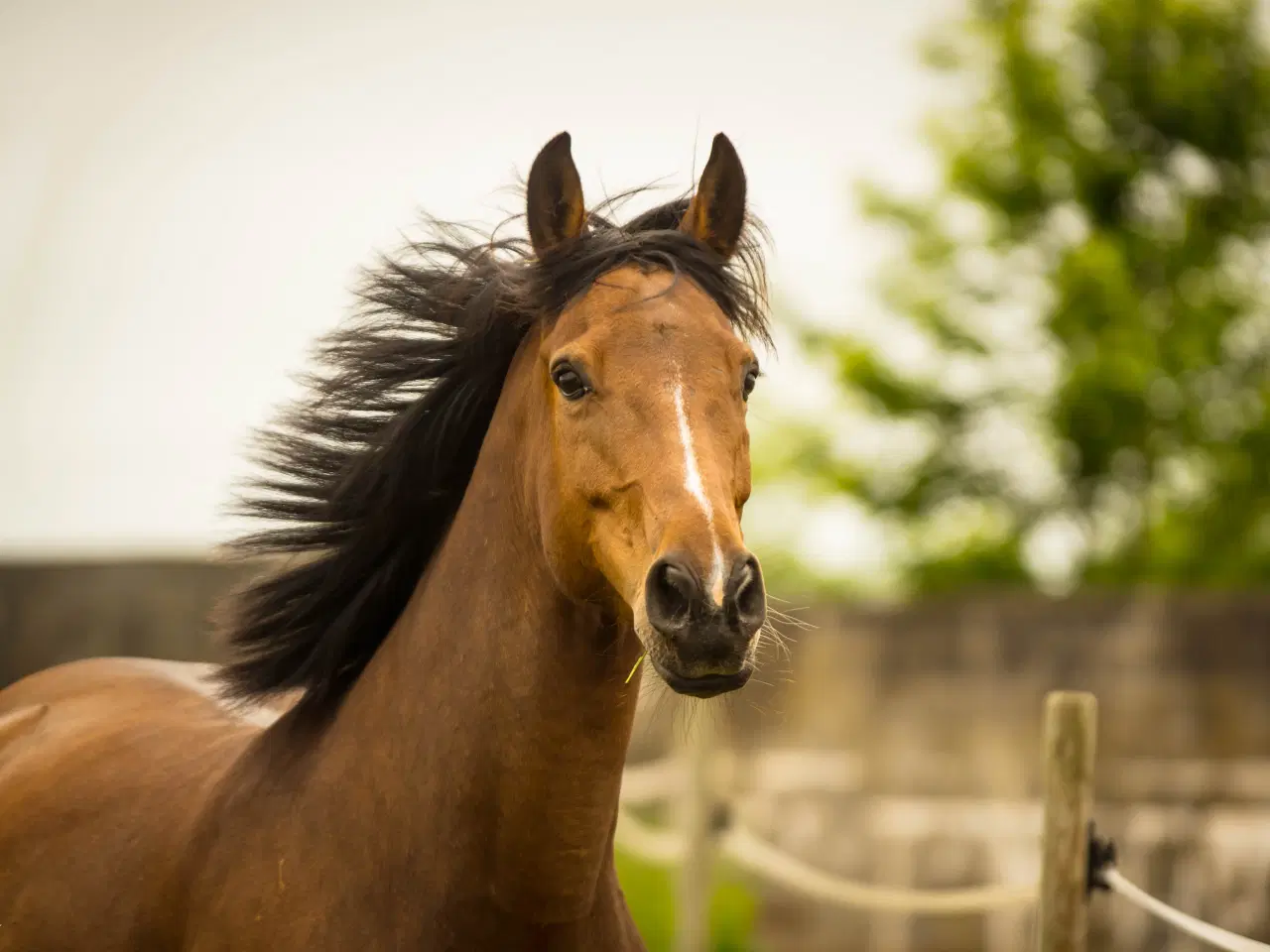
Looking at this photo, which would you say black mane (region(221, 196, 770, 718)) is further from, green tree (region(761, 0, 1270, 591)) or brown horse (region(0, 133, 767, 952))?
green tree (region(761, 0, 1270, 591))

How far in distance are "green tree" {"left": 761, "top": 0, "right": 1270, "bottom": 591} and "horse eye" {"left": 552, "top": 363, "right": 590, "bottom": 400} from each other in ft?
33.6

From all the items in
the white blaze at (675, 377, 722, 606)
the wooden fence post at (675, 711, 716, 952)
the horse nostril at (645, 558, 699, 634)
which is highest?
the white blaze at (675, 377, 722, 606)

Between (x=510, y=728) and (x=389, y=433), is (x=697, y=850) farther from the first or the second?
(x=510, y=728)

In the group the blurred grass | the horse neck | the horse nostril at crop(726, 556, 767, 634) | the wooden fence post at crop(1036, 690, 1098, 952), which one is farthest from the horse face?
the blurred grass

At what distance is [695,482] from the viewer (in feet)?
7.85

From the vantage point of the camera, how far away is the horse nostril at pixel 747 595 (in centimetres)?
223

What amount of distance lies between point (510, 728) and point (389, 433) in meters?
0.78

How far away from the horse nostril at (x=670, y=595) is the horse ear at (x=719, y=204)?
0.94m

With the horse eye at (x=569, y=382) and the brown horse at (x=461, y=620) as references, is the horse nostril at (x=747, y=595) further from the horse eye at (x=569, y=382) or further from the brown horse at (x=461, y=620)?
the horse eye at (x=569, y=382)

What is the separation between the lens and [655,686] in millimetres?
2514

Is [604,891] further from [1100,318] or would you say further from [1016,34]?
[1016,34]

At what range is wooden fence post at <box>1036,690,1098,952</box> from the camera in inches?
Answer: 138

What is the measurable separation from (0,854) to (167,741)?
0.45 metres

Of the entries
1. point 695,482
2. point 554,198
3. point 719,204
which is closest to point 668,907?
point 719,204
